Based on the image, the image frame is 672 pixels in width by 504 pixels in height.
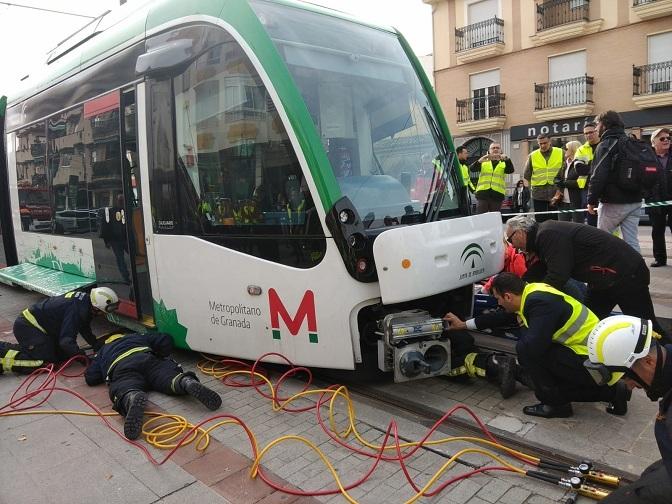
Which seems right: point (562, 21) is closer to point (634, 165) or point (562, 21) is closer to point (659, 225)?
point (659, 225)

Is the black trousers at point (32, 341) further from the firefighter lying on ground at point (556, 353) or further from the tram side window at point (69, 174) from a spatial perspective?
the firefighter lying on ground at point (556, 353)

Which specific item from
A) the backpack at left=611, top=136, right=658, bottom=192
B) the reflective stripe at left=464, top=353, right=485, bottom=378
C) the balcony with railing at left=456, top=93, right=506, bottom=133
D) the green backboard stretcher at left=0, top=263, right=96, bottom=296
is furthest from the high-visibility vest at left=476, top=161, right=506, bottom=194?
the balcony with railing at left=456, top=93, right=506, bottom=133

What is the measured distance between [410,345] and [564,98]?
21.3 meters

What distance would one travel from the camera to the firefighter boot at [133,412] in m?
3.58

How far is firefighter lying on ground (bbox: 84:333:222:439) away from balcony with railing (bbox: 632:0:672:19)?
70.2 feet

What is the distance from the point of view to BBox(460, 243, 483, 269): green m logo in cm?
401

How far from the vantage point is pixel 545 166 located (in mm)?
8289

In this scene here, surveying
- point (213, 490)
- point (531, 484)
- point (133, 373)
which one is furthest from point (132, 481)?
point (531, 484)

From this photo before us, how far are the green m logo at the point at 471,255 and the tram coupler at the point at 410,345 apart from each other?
0.48m

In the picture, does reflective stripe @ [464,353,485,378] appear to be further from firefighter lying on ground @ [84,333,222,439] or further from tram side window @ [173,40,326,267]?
firefighter lying on ground @ [84,333,222,439]

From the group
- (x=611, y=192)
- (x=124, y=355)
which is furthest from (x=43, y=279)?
(x=611, y=192)

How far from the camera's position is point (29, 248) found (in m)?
8.04

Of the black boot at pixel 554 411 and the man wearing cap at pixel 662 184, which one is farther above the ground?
the man wearing cap at pixel 662 184

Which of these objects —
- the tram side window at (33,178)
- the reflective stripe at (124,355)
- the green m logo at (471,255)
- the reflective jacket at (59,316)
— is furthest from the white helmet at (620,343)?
the tram side window at (33,178)
